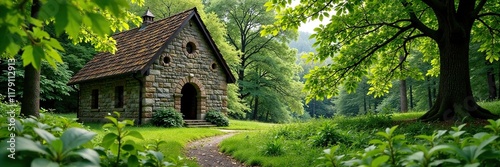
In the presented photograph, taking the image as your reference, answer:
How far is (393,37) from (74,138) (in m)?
9.47

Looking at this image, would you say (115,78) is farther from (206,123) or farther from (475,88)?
(475,88)

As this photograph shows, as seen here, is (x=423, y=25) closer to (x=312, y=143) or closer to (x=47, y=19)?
(x=312, y=143)

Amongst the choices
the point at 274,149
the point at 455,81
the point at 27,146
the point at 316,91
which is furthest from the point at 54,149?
the point at 455,81

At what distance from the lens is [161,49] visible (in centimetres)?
1627

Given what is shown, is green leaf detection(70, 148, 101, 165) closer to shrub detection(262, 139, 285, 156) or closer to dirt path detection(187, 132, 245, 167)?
dirt path detection(187, 132, 245, 167)

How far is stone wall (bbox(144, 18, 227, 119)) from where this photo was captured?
1643cm

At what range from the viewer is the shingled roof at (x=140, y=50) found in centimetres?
1622

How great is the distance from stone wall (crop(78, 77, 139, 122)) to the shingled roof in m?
0.61

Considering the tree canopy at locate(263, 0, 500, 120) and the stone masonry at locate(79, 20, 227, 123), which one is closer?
the tree canopy at locate(263, 0, 500, 120)

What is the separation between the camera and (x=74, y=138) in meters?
1.27

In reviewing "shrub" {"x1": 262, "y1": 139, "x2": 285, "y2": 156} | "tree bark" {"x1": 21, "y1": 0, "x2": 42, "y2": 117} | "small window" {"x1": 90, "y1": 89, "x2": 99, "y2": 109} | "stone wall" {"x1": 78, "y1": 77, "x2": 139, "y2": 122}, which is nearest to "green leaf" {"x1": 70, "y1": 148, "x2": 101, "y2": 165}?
"shrub" {"x1": 262, "y1": 139, "x2": 285, "y2": 156}

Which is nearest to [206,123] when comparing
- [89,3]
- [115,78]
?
[115,78]

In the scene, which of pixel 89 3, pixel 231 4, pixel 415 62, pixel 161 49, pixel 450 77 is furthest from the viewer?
pixel 231 4

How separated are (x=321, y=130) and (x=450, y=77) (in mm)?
3648
